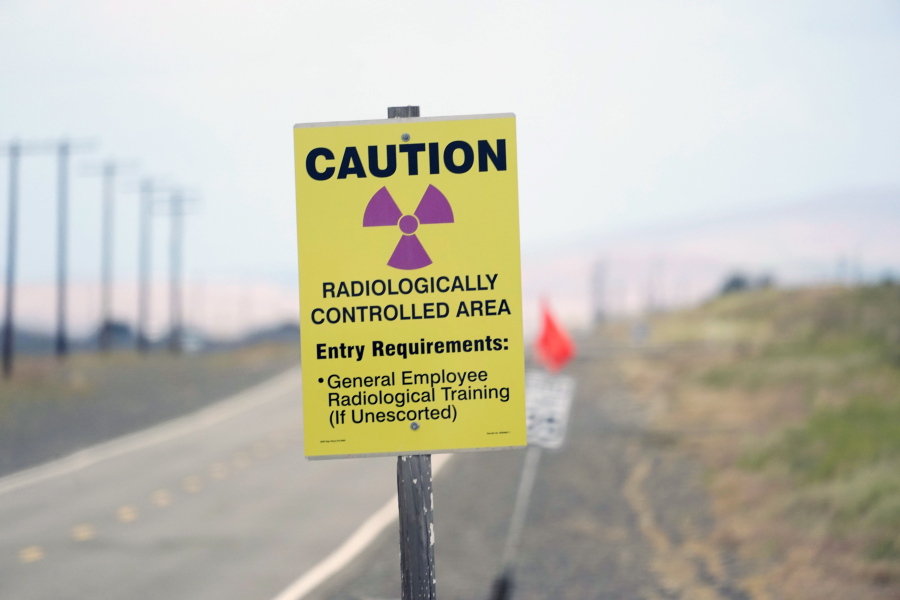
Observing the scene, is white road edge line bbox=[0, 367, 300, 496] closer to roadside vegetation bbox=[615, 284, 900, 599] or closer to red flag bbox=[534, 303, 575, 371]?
red flag bbox=[534, 303, 575, 371]

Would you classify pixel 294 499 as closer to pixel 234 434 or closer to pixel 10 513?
pixel 10 513

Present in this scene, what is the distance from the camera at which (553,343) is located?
10.3 m

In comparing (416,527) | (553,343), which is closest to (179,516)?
(553,343)

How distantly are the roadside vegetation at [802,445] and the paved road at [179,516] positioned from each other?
5181 mm

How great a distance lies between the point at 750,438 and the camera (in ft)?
57.6

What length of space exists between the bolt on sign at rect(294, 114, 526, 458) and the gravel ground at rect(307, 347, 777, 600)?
551 cm

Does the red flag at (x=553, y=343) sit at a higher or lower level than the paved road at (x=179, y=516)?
higher

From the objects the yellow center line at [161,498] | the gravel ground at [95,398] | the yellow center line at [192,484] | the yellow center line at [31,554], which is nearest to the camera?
the yellow center line at [31,554]

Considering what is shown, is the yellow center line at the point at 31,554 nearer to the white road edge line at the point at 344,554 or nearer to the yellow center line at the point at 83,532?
the yellow center line at the point at 83,532

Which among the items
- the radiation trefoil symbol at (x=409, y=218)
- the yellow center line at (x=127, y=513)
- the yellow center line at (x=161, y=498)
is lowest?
the yellow center line at (x=127, y=513)

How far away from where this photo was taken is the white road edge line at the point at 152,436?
1619cm

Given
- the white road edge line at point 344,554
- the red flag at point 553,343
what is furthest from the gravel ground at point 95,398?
the red flag at point 553,343

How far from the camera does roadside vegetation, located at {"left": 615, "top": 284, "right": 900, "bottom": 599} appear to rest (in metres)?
9.68

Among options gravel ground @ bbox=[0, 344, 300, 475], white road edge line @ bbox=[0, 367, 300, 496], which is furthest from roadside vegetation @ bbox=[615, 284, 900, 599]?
gravel ground @ bbox=[0, 344, 300, 475]
